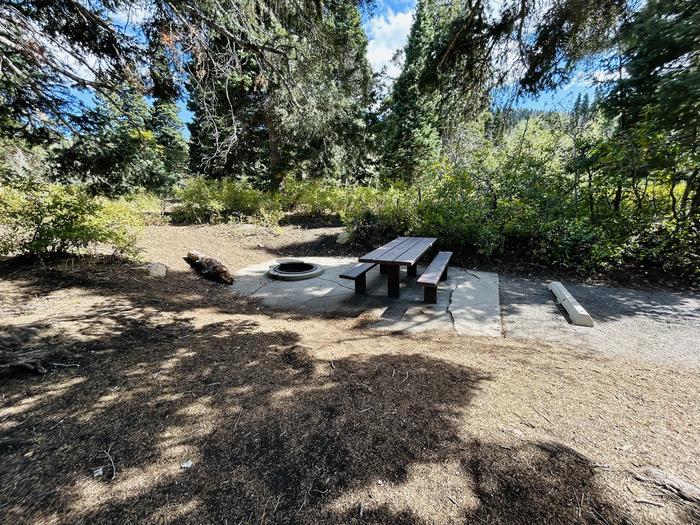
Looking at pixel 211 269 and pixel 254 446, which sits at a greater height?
pixel 211 269

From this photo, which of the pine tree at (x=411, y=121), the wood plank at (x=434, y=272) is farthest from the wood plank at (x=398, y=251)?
the pine tree at (x=411, y=121)

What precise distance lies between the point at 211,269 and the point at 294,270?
1.52 metres

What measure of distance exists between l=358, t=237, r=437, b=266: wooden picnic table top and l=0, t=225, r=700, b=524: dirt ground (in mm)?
1147

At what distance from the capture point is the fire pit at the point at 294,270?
5305 millimetres

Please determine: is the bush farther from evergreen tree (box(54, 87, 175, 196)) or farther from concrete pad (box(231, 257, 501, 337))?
concrete pad (box(231, 257, 501, 337))

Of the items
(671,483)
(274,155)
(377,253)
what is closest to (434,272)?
(377,253)

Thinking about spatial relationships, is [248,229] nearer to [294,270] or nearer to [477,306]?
[294,270]

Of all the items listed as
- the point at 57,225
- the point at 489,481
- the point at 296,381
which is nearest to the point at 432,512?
the point at 489,481

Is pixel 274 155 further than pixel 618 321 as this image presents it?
Yes

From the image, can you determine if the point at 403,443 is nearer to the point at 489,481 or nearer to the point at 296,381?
the point at 489,481

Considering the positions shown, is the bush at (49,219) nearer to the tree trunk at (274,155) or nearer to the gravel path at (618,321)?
the gravel path at (618,321)

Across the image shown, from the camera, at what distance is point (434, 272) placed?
4.07 metres

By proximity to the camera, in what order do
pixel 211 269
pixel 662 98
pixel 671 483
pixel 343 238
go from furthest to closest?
pixel 343 238
pixel 211 269
pixel 662 98
pixel 671 483

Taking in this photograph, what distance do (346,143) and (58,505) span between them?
13458mm
